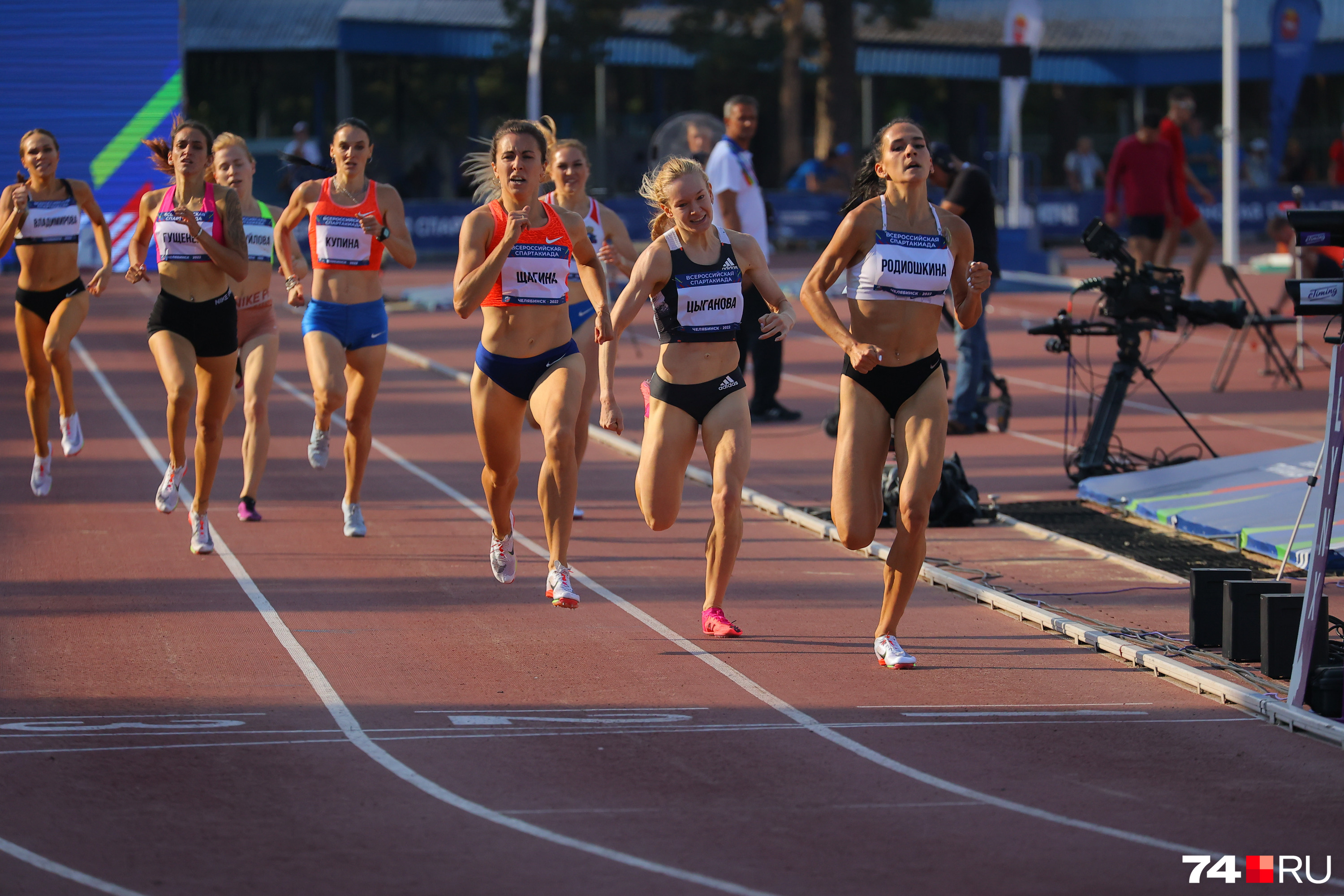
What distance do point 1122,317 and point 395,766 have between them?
7.30 meters

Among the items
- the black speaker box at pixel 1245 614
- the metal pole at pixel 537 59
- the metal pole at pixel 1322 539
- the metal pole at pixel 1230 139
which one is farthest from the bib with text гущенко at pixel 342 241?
the metal pole at pixel 537 59

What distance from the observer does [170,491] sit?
9883 millimetres

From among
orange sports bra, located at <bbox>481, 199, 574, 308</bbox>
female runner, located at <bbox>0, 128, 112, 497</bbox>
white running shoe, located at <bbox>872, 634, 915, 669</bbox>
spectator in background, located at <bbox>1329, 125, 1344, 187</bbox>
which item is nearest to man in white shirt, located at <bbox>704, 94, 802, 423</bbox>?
female runner, located at <bbox>0, 128, 112, 497</bbox>

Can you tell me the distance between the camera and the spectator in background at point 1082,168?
1492 inches

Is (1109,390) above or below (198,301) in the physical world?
below

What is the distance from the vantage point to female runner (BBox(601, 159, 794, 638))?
7594 mm

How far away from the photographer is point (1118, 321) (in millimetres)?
11742

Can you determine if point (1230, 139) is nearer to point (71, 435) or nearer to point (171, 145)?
point (71, 435)

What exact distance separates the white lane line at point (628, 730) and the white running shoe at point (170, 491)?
157 inches

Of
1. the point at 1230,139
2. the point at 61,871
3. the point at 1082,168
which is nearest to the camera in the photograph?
the point at 61,871

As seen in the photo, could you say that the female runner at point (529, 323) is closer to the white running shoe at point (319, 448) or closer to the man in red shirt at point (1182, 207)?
the white running shoe at point (319, 448)

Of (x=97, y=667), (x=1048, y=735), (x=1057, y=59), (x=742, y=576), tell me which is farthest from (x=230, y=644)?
(x=1057, y=59)

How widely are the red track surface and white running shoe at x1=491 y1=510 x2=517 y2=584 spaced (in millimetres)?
177

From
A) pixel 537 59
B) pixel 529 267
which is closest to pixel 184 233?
pixel 529 267
